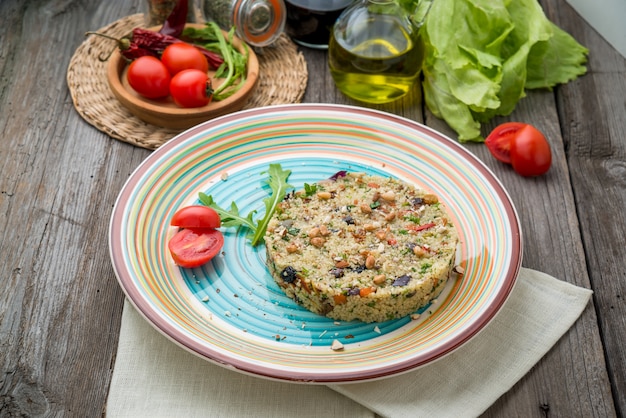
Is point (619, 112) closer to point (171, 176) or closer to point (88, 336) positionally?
point (171, 176)

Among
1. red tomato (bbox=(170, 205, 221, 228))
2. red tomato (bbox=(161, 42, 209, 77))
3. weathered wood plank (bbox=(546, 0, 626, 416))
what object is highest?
red tomato (bbox=(161, 42, 209, 77))

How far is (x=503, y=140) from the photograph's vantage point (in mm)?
4004

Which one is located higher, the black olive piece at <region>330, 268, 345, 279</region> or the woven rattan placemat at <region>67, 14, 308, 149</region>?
the black olive piece at <region>330, 268, 345, 279</region>

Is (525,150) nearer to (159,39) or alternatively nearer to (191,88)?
(191,88)

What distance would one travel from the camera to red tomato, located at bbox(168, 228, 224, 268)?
10.4ft

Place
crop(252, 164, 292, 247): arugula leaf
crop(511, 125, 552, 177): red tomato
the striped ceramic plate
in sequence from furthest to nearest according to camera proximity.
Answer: crop(511, 125, 552, 177): red tomato < crop(252, 164, 292, 247): arugula leaf < the striped ceramic plate

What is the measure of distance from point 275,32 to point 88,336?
2.30m

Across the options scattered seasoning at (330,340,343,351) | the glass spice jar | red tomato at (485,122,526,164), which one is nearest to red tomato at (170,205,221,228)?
scattered seasoning at (330,340,343,351)

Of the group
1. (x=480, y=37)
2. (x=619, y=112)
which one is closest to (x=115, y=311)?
(x=480, y=37)

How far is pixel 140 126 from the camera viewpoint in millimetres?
4133

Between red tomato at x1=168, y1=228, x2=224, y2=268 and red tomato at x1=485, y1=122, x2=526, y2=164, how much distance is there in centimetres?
164

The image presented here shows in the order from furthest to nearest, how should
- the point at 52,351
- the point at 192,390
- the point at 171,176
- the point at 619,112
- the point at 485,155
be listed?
the point at 619,112
the point at 485,155
the point at 171,176
the point at 52,351
the point at 192,390

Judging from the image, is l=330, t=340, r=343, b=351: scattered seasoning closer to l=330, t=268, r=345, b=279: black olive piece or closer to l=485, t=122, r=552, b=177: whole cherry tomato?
l=330, t=268, r=345, b=279: black olive piece

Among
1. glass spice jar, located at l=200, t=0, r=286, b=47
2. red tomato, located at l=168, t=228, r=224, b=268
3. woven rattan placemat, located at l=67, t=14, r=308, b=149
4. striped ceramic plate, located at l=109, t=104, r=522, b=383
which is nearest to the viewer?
striped ceramic plate, located at l=109, t=104, r=522, b=383
